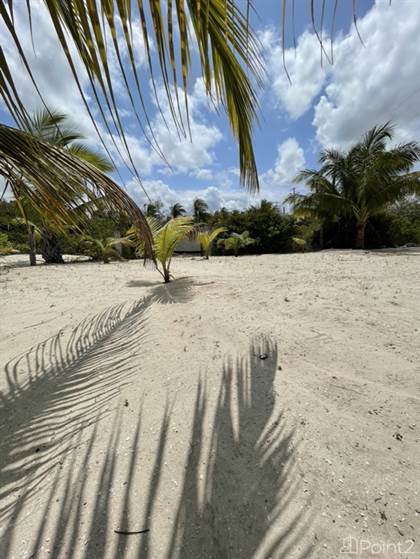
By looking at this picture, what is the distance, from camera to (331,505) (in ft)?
3.03

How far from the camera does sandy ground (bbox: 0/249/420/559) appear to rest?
856 mm

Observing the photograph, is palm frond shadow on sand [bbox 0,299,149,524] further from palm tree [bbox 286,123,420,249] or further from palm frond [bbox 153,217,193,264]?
palm tree [bbox 286,123,420,249]

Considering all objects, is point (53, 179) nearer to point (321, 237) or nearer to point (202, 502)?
point (202, 502)

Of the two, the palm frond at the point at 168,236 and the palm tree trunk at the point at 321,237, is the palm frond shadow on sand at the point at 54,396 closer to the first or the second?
the palm frond at the point at 168,236

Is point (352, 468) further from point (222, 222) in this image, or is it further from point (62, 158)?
point (222, 222)

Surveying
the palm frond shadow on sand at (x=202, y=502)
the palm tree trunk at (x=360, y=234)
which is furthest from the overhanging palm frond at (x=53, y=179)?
the palm tree trunk at (x=360, y=234)

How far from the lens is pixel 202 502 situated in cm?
96

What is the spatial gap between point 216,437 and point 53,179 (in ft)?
5.01

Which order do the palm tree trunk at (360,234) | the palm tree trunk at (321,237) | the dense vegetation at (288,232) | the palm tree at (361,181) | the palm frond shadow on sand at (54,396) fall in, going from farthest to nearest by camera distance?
the palm tree trunk at (321,237) < the dense vegetation at (288,232) < the palm tree trunk at (360,234) < the palm tree at (361,181) < the palm frond shadow on sand at (54,396)

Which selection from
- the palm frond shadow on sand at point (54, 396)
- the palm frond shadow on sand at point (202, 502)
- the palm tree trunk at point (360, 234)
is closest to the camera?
the palm frond shadow on sand at point (202, 502)

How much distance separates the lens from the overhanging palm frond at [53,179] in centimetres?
114

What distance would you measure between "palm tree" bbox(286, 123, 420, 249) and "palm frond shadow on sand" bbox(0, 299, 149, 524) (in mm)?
11906

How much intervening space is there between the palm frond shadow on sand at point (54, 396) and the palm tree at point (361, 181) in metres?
11.9

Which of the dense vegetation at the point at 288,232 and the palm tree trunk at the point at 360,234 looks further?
the dense vegetation at the point at 288,232
